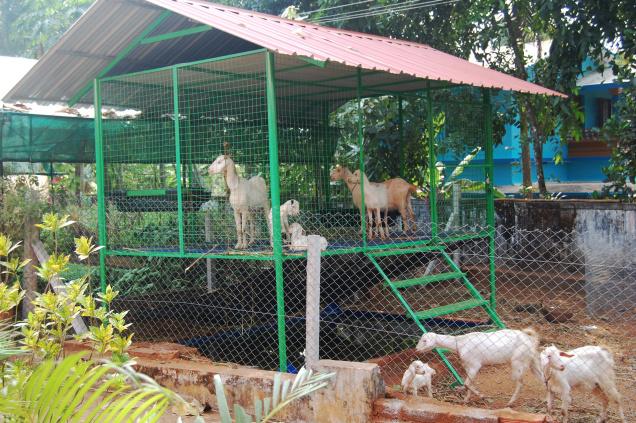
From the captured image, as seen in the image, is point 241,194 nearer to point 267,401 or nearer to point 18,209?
point 18,209

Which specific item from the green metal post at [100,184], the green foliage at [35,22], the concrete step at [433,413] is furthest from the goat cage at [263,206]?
the green foliage at [35,22]

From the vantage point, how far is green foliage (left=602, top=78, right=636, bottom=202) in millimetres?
10197

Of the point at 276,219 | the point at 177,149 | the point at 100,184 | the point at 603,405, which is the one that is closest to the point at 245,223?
the point at 177,149

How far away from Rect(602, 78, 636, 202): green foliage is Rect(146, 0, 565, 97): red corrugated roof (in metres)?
2.42

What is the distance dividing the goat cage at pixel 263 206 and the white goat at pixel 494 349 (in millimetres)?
847

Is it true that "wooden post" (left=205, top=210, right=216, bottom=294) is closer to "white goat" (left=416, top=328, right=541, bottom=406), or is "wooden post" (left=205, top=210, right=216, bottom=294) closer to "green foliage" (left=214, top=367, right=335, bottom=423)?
"white goat" (left=416, top=328, right=541, bottom=406)

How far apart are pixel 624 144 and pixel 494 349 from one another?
6.33m

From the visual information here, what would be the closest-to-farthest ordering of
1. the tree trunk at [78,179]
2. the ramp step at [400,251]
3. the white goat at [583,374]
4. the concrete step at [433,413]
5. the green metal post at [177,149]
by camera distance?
the concrete step at [433,413]
the white goat at [583,374]
the green metal post at [177,149]
the ramp step at [400,251]
the tree trunk at [78,179]

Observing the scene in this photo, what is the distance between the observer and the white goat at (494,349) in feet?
17.8

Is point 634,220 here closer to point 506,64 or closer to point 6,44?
point 506,64

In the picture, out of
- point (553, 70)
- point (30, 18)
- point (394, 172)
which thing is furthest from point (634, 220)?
point (30, 18)

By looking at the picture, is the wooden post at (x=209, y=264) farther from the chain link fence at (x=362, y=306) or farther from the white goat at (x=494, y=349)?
the white goat at (x=494, y=349)

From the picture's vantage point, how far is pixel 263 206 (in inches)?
311

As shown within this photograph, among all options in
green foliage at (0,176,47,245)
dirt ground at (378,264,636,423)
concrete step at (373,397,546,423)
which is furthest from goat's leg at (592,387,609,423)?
green foliage at (0,176,47,245)
